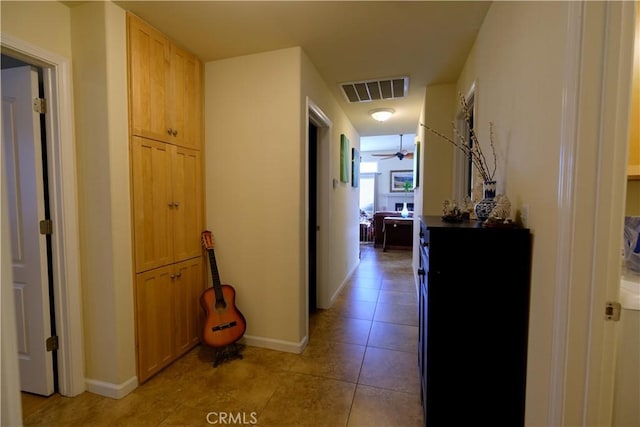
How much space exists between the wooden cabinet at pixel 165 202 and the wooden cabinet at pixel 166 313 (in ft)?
0.34

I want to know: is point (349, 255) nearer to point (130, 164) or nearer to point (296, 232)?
point (296, 232)

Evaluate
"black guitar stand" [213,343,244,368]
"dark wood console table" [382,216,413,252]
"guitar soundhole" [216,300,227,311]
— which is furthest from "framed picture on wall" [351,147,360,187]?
"black guitar stand" [213,343,244,368]

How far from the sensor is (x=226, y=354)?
2.33 m

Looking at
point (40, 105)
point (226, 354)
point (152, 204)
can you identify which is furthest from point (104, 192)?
point (226, 354)

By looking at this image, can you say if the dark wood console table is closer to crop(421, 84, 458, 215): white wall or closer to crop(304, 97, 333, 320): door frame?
crop(421, 84, 458, 215): white wall

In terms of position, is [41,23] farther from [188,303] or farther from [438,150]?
[438,150]

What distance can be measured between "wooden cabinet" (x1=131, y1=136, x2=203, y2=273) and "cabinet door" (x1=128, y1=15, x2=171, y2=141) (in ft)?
0.36

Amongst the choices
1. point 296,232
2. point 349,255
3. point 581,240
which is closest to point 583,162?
point 581,240

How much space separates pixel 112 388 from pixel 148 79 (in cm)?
203

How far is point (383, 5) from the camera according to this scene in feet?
5.85

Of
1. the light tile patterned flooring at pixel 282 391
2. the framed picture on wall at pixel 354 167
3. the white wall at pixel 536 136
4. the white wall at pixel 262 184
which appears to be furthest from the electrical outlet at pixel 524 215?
the framed picture on wall at pixel 354 167

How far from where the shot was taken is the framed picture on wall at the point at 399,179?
9.12 m

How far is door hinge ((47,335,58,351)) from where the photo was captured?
1.86m

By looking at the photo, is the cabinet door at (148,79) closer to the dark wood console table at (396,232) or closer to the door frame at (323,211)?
the door frame at (323,211)
